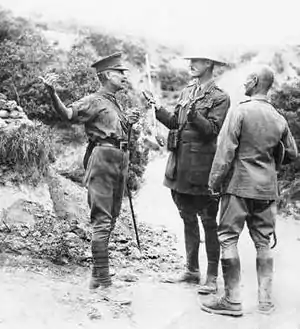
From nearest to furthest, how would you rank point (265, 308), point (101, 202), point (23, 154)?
point (265, 308) < point (101, 202) < point (23, 154)

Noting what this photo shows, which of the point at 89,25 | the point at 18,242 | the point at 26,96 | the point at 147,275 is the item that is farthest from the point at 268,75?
the point at 89,25

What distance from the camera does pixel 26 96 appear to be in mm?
9508

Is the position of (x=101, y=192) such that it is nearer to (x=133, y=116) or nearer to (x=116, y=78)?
(x=133, y=116)

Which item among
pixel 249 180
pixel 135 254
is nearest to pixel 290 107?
pixel 135 254

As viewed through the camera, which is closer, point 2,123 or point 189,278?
point 189,278

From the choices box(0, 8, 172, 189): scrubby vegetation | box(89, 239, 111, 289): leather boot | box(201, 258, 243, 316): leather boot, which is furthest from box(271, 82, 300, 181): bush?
box(89, 239, 111, 289): leather boot

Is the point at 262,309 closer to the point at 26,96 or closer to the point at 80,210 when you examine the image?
the point at 80,210

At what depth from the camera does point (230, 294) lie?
5.45m

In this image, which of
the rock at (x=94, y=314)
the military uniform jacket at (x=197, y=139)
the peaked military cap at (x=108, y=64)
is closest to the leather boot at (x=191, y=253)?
the military uniform jacket at (x=197, y=139)

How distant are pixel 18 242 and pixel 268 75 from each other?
9.45 feet

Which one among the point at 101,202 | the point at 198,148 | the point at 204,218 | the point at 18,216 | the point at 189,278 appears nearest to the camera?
the point at 101,202

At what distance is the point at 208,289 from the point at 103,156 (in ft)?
4.91

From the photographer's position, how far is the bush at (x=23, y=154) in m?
7.18

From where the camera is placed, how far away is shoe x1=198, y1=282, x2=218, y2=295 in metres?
5.86
